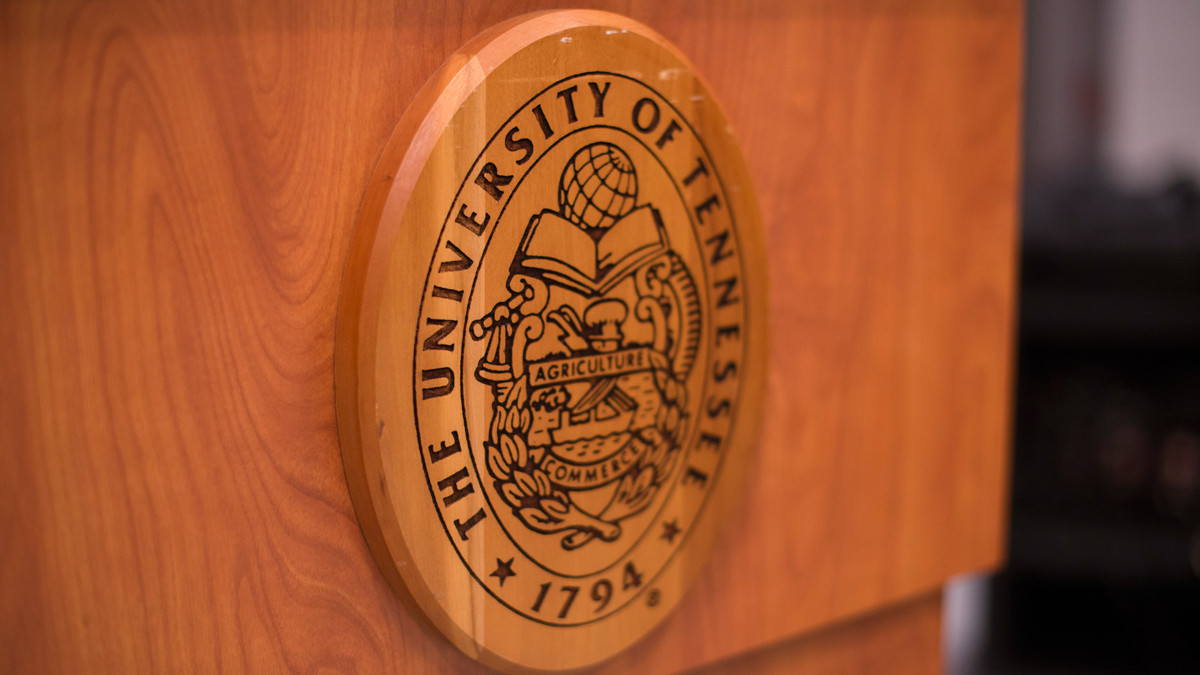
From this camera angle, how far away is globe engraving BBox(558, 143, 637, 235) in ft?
2.16

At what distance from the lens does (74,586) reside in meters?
0.53

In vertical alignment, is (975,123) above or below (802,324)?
above

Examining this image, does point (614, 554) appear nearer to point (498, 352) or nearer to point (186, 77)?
point (498, 352)

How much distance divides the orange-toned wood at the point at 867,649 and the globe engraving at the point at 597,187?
1.45ft

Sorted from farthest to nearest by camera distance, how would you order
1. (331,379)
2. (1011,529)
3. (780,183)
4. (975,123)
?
1. (1011,529)
2. (975,123)
3. (780,183)
4. (331,379)

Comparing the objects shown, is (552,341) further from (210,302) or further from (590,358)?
(210,302)

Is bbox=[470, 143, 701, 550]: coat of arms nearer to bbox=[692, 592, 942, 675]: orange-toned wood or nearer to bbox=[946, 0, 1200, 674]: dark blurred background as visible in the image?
bbox=[692, 592, 942, 675]: orange-toned wood

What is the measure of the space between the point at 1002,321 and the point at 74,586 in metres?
0.91

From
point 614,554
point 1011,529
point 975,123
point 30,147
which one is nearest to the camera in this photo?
point 30,147

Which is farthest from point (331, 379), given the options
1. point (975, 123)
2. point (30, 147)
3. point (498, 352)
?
point (975, 123)

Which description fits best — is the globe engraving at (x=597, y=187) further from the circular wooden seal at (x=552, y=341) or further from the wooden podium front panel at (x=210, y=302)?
the wooden podium front panel at (x=210, y=302)

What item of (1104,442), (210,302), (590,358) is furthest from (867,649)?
(1104,442)

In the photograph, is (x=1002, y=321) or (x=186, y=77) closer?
(x=186, y=77)

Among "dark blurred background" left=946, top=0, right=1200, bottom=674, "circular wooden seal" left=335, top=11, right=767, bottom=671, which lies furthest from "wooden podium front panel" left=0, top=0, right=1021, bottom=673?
"dark blurred background" left=946, top=0, right=1200, bottom=674
